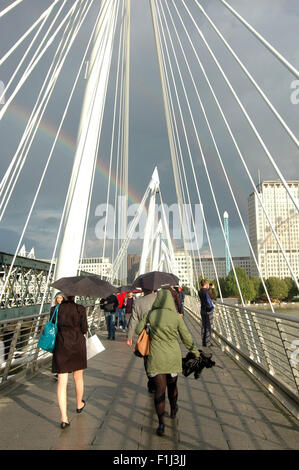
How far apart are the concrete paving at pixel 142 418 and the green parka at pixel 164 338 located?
564mm

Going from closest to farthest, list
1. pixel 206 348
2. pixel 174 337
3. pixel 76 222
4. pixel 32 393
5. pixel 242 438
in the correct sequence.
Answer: pixel 242 438 → pixel 174 337 → pixel 32 393 → pixel 76 222 → pixel 206 348

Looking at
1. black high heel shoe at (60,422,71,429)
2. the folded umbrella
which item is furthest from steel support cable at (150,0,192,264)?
black high heel shoe at (60,422,71,429)

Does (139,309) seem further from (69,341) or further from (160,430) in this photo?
(160,430)

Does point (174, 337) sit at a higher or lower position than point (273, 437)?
higher

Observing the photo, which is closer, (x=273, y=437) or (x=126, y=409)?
(x=273, y=437)

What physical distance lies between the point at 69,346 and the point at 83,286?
1133mm

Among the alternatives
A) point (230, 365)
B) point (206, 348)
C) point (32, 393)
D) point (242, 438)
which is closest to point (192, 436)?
point (242, 438)

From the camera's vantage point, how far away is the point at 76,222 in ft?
26.0

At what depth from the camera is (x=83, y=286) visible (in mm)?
5199

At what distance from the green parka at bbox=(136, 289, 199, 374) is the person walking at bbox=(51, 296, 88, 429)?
0.70 m

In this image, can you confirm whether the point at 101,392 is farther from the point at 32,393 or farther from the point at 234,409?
the point at 234,409

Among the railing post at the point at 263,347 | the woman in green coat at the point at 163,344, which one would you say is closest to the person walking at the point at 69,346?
the woman in green coat at the point at 163,344

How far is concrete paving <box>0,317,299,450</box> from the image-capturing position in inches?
134
